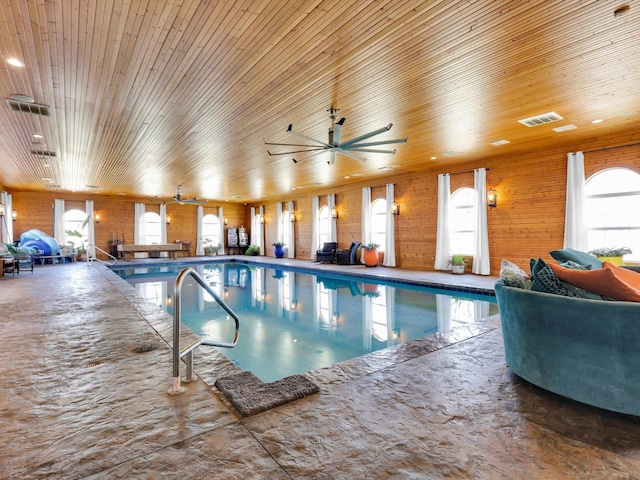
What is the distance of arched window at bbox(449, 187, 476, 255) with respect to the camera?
8883mm

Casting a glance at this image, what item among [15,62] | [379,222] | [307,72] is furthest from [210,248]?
[307,72]

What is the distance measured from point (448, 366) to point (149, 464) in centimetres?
209

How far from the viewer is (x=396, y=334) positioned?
4.13 meters

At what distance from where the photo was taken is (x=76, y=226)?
44.7ft

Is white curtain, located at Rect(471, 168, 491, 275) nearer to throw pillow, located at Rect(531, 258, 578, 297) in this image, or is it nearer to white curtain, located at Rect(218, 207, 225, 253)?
throw pillow, located at Rect(531, 258, 578, 297)

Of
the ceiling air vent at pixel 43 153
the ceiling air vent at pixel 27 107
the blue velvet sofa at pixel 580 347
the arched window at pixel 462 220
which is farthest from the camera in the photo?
the arched window at pixel 462 220

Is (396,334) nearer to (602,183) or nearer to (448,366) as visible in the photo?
(448,366)

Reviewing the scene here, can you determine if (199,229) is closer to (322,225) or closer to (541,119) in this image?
(322,225)

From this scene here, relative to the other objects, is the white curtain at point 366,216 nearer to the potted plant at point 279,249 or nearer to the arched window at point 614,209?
the potted plant at point 279,249

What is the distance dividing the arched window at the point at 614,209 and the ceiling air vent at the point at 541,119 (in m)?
2.13

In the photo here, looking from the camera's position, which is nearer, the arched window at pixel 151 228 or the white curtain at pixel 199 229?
the arched window at pixel 151 228

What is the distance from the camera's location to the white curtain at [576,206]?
6617 millimetres

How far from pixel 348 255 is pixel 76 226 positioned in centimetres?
1123

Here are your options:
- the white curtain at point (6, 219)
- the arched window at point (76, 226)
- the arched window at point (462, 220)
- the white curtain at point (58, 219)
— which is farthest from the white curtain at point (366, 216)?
the white curtain at point (58, 219)
